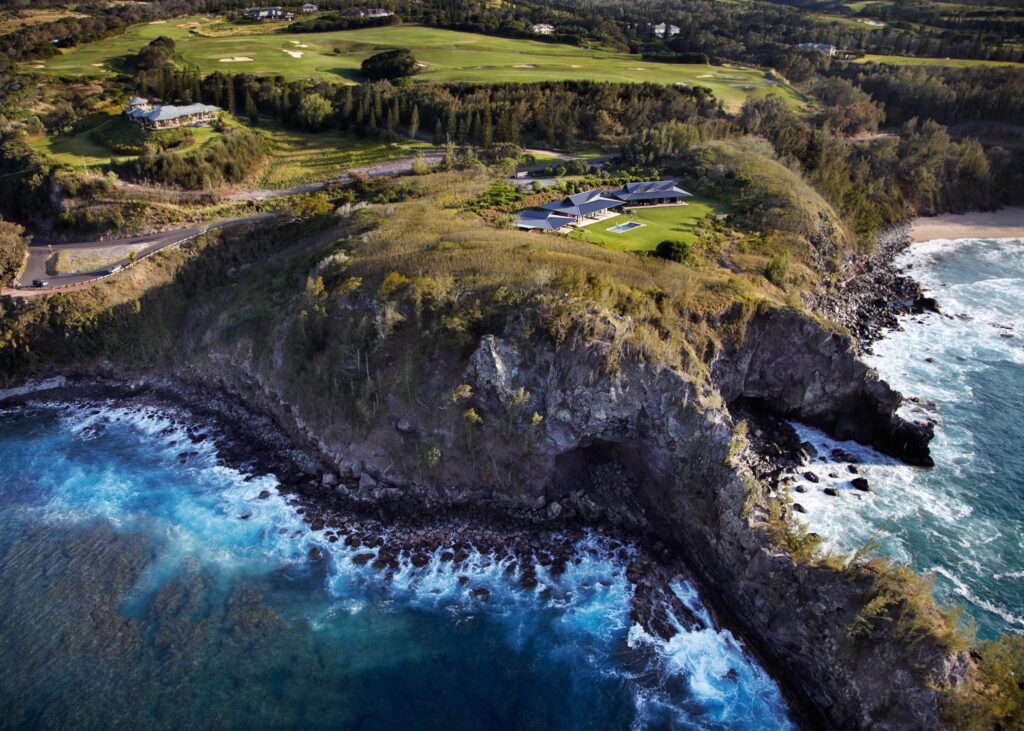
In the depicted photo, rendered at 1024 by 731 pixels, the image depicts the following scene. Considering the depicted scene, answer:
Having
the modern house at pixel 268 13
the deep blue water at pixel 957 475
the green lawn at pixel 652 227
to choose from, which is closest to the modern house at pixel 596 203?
the green lawn at pixel 652 227

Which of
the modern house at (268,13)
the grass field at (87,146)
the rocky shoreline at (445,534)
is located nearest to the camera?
the rocky shoreline at (445,534)

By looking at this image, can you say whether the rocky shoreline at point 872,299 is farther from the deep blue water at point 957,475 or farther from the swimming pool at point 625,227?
the swimming pool at point 625,227

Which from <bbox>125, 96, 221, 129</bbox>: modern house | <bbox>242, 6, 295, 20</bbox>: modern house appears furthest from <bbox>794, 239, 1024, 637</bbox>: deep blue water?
<bbox>242, 6, 295, 20</bbox>: modern house

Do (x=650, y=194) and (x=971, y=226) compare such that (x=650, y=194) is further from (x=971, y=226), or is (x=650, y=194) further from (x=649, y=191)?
(x=971, y=226)

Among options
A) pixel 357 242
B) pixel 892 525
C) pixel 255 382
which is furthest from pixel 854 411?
pixel 255 382

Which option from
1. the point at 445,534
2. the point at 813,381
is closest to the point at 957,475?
the point at 813,381
